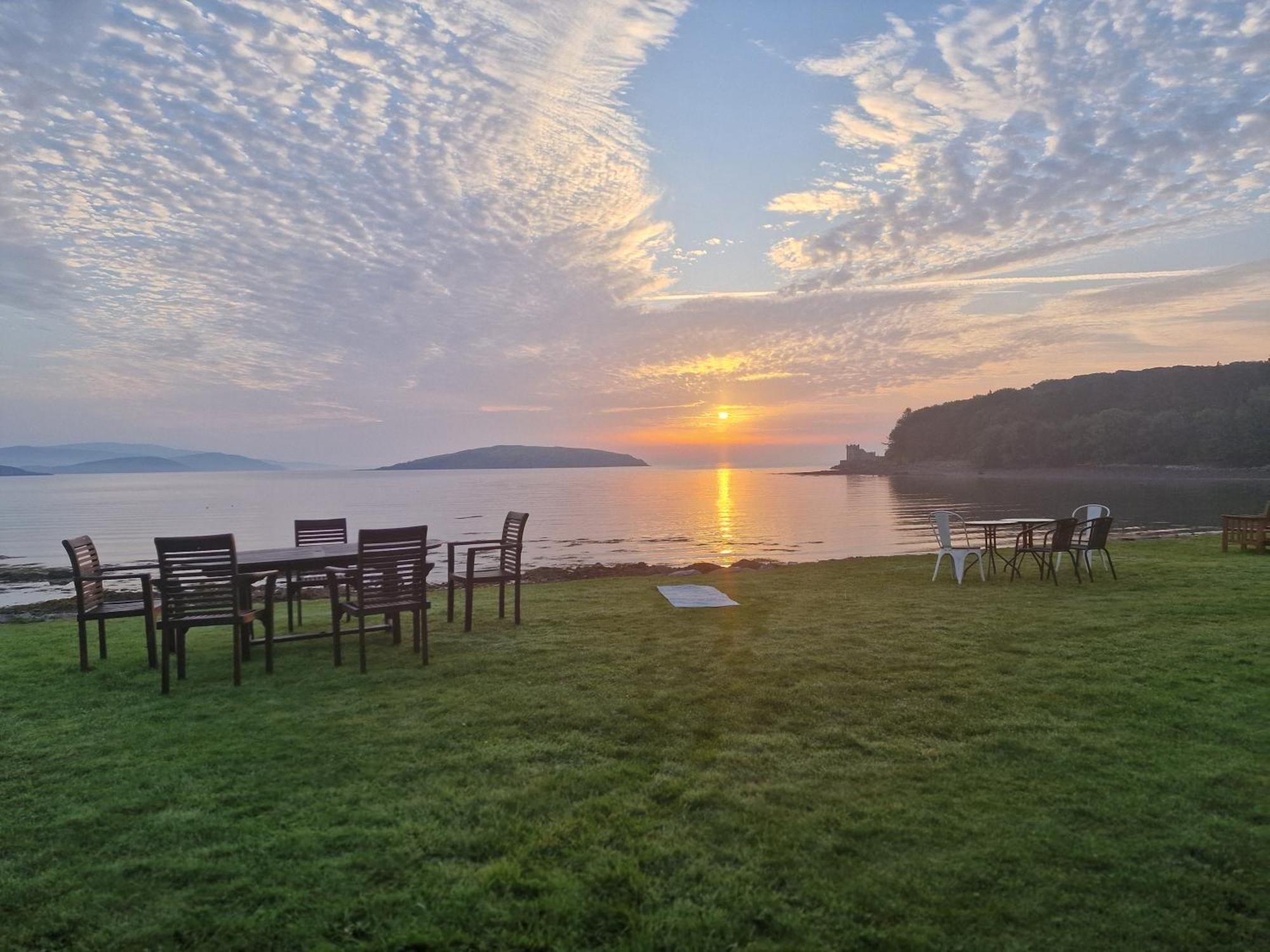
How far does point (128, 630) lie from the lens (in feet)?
27.9

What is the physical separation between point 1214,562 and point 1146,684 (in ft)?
29.6

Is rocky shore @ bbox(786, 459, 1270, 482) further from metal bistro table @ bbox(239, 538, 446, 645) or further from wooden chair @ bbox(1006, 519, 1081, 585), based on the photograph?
metal bistro table @ bbox(239, 538, 446, 645)

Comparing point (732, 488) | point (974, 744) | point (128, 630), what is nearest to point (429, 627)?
point (128, 630)

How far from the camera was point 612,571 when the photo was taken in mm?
20156

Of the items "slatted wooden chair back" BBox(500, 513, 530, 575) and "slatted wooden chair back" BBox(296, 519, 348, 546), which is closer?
"slatted wooden chair back" BBox(500, 513, 530, 575)

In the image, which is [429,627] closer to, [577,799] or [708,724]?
[708,724]

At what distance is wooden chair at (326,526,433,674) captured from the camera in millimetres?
6059

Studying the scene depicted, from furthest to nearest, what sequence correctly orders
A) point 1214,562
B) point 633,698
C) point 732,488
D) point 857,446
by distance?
point 857,446
point 732,488
point 1214,562
point 633,698

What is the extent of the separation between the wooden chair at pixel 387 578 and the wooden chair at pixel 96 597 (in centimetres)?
149

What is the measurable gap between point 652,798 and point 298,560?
14.3 ft

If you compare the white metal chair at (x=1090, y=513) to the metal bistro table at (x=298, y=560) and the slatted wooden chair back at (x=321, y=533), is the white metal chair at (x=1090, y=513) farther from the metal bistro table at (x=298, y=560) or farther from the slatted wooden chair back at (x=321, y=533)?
the slatted wooden chair back at (x=321, y=533)

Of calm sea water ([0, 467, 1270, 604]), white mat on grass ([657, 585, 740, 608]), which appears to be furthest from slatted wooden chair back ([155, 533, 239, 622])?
calm sea water ([0, 467, 1270, 604])

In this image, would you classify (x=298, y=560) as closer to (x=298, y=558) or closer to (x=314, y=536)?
(x=298, y=558)

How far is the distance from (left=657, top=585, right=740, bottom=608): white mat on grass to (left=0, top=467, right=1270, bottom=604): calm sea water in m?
14.1
